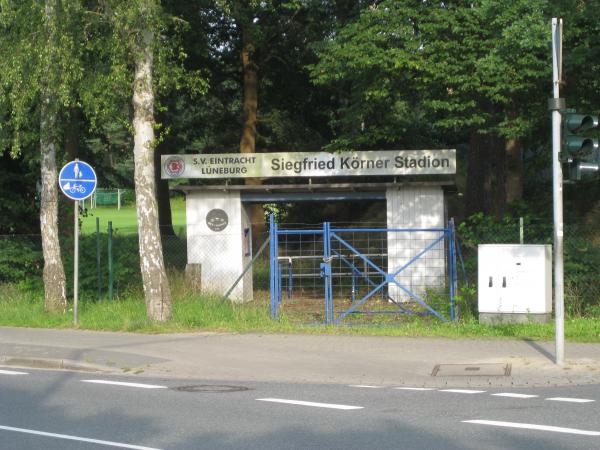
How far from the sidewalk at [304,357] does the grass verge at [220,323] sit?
559 mm

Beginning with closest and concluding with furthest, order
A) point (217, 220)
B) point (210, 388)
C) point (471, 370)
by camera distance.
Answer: point (210, 388)
point (471, 370)
point (217, 220)

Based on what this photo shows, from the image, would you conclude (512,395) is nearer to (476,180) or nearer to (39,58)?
(39,58)

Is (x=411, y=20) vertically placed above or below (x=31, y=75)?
above

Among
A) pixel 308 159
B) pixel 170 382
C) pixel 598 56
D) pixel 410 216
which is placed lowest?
pixel 170 382

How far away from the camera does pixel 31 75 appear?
1700 centimetres

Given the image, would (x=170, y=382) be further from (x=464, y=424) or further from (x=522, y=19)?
(x=522, y=19)

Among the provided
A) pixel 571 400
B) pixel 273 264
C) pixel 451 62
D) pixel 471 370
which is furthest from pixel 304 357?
pixel 451 62

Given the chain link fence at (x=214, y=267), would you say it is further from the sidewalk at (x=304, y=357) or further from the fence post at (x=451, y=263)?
the sidewalk at (x=304, y=357)

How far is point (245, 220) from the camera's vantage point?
76.2ft

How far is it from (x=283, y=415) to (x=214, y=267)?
12870mm

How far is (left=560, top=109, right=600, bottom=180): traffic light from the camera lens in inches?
487

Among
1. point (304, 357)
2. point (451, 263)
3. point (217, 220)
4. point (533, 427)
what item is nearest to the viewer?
point (533, 427)

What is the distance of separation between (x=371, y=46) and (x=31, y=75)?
814 centimetres

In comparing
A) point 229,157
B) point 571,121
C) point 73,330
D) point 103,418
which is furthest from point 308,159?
point 103,418
